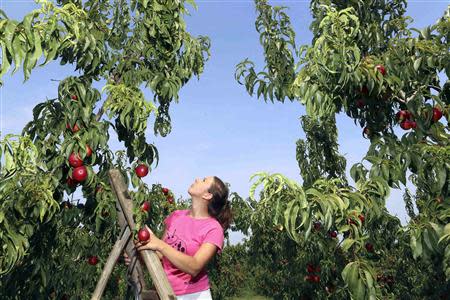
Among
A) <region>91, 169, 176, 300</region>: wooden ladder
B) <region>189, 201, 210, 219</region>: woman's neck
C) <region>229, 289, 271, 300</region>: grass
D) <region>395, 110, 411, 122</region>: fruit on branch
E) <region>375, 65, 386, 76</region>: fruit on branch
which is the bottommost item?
<region>91, 169, 176, 300</region>: wooden ladder

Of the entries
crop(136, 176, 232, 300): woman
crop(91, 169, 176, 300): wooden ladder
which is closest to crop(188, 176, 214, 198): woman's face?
crop(136, 176, 232, 300): woman

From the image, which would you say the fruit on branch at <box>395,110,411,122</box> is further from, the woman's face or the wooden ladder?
the wooden ladder

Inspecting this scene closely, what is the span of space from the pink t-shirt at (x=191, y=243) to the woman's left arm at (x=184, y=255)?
2.7 inches

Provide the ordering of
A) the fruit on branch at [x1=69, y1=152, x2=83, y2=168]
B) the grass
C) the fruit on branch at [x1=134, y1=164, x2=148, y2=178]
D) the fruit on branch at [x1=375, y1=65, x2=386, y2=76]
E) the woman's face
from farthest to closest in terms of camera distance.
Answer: the grass, the fruit on branch at [x1=134, y1=164, x2=148, y2=178], the fruit on branch at [x1=375, y1=65, x2=386, y2=76], the fruit on branch at [x1=69, y1=152, x2=83, y2=168], the woman's face

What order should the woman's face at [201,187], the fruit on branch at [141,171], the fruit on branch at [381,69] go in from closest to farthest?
the woman's face at [201,187]
the fruit on branch at [381,69]
the fruit on branch at [141,171]

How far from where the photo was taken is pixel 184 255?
2693mm

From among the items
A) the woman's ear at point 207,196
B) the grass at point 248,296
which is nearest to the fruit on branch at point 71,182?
the woman's ear at point 207,196

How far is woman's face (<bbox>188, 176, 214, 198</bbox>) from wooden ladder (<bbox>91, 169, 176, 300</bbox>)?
0.42 m

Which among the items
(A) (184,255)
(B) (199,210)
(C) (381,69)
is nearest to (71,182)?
(B) (199,210)

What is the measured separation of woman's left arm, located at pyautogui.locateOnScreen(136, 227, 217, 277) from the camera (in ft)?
8.73

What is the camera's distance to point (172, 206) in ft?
30.0

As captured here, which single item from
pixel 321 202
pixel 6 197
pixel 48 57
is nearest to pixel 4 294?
pixel 6 197

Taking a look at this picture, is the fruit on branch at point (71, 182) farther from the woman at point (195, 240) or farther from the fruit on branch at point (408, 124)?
the fruit on branch at point (408, 124)

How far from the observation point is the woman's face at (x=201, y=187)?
122 inches
